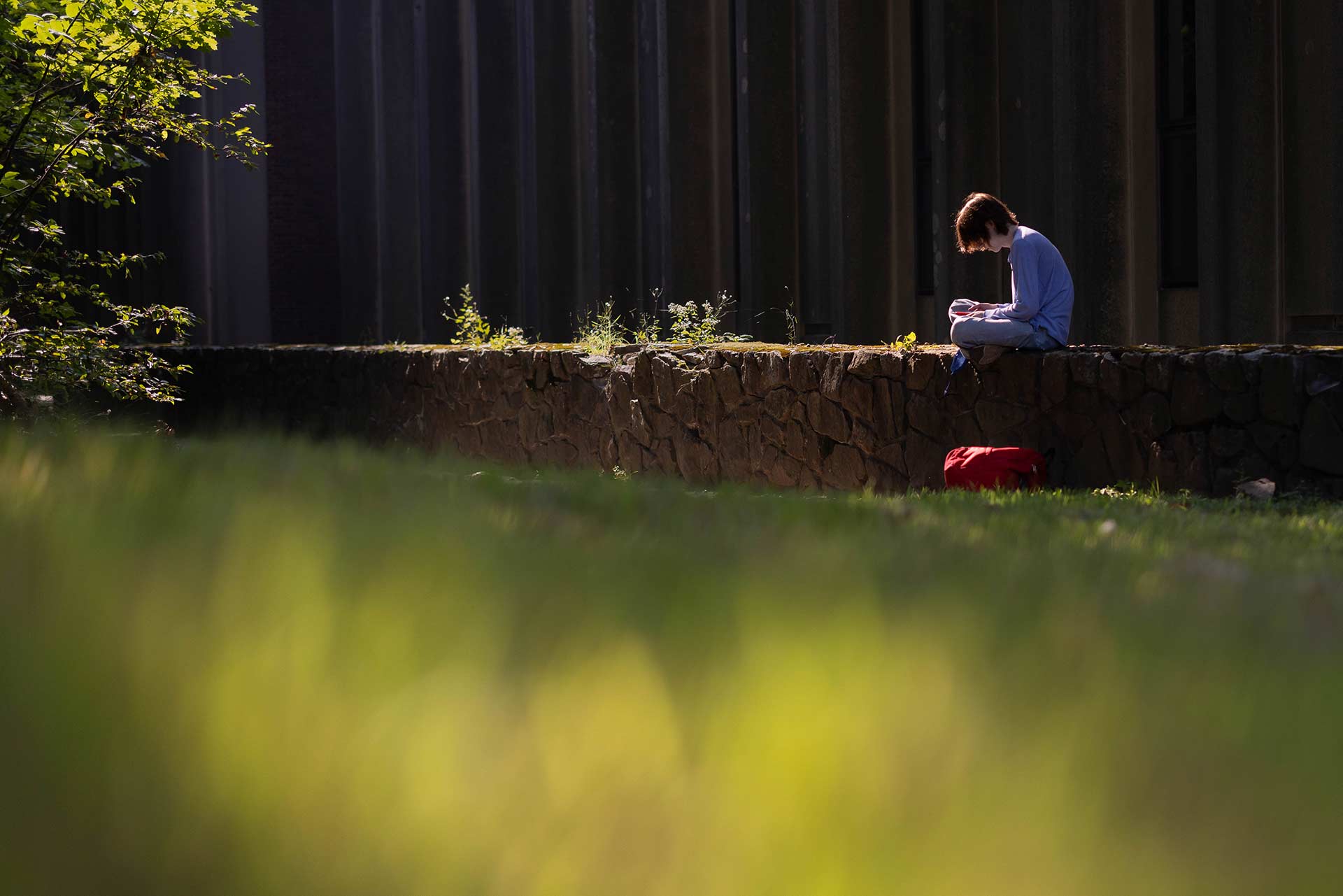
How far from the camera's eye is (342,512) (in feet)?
3.75

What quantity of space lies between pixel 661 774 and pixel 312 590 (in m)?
0.30

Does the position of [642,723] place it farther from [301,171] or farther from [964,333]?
[301,171]

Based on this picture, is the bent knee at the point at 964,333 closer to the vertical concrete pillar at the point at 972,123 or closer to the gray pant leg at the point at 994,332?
the gray pant leg at the point at 994,332

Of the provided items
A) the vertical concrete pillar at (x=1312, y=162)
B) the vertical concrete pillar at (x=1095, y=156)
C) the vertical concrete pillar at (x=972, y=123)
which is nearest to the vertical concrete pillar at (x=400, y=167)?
the vertical concrete pillar at (x=972, y=123)

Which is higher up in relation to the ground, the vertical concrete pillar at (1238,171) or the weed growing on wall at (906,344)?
the vertical concrete pillar at (1238,171)

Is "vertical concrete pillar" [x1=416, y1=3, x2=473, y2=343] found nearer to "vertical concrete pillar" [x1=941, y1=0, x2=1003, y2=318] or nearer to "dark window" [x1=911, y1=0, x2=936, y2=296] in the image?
"dark window" [x1=911, y1=0, x2=936, y2=296]

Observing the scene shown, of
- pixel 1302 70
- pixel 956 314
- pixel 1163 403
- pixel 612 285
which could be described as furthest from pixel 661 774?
pixel 612 285

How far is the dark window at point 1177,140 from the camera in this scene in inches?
584

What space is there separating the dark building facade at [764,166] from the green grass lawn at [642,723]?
13.8 meters

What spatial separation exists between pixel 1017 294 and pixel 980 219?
61cm

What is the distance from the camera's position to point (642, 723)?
0.71 metres

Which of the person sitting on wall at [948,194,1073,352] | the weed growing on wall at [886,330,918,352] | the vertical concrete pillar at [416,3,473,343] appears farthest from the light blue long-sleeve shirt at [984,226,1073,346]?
the vertical concrete pillar at [416,3,473,343]

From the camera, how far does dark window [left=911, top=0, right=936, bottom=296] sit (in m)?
17.7

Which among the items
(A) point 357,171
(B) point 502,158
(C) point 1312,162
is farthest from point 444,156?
(C) point 1312,162
